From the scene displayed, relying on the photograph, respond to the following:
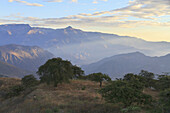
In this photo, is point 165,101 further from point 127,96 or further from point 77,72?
point 77,72

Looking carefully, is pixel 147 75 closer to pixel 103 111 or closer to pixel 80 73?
pixel 80 73

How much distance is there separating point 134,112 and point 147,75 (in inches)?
1506

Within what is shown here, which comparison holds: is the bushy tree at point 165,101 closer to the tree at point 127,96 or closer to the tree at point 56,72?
the tree at point 127,96

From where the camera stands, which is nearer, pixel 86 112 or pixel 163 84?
pixel 86 112

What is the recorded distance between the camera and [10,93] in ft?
99.6

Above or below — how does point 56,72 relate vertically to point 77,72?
above

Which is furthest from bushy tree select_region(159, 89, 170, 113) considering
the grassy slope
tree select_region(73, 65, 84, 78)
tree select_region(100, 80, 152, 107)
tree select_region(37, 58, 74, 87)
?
tree select_region(73, 65, 84, 78)

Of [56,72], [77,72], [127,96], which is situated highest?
[127,96]

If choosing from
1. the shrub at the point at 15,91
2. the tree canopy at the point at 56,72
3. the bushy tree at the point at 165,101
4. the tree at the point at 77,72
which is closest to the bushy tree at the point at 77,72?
the tree at the point at 77,72

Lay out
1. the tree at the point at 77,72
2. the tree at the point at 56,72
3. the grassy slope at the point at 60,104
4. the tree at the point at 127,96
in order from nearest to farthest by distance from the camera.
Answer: the tree at the point at 127,96, the grassy slope at the point at 60,104, the tree at the point at 56,72, the tree at the point at 77,72

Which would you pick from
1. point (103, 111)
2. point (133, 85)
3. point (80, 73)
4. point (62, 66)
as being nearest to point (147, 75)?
point (80, 73)

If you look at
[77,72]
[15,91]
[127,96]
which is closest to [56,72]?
[15,91]

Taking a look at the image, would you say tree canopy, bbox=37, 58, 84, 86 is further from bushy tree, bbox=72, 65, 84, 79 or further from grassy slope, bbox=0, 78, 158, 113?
bushy tree, bbox=72, 65, 84, 79

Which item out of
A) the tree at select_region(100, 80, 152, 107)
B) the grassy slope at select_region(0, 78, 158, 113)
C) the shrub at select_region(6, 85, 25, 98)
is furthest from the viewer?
the shrub at select_region(6, 85, 25, 98)
